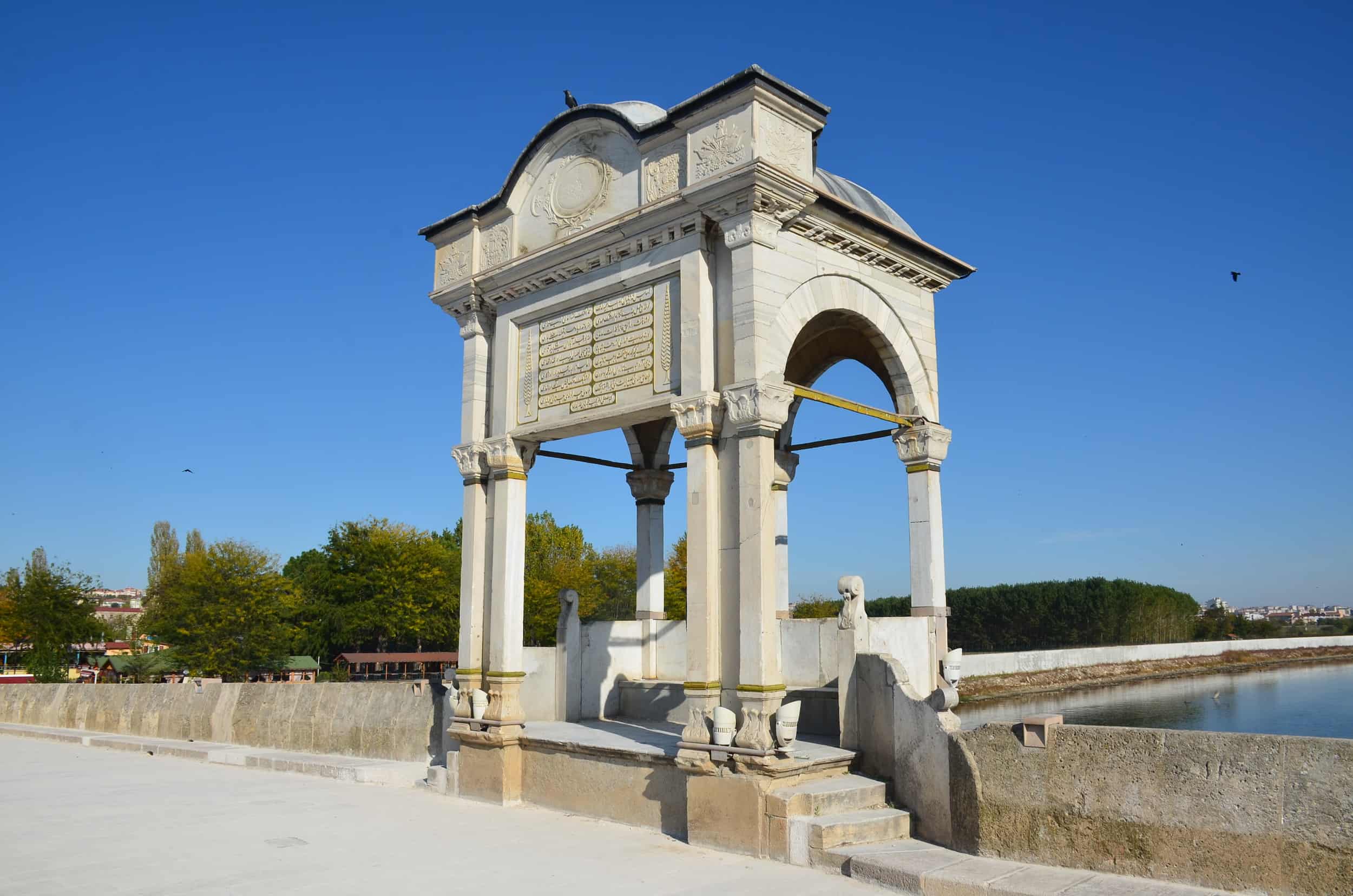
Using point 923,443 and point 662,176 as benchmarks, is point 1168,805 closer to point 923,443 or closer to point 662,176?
point 923,443

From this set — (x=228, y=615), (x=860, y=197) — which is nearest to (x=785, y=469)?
(x=860, y=197)

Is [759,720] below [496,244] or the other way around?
below

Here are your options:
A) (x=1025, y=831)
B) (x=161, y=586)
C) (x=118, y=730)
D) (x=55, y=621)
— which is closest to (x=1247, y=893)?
(x=1025, y=831)

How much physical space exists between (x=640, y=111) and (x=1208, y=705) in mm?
18597

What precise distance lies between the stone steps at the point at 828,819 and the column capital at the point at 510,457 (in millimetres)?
5945

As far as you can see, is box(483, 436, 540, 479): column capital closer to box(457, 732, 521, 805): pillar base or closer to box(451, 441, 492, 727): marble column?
box(451, 441, 492, 727): marble column

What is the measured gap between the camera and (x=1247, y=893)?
6.73 meters

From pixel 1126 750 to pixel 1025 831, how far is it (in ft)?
3.92

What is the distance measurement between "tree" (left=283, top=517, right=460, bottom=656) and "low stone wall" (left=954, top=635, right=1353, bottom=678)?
123 ft

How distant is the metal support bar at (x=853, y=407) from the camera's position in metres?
11.1

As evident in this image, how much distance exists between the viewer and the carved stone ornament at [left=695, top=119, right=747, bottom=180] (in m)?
10.5

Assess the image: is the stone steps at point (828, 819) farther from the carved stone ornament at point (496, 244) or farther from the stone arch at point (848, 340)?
the carved stone ornament at point (496, 244)

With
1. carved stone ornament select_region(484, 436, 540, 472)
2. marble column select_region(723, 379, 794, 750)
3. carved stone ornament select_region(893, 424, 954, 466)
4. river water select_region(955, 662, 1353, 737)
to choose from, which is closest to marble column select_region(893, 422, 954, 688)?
carved stone ornament select_region(893, 424, 954, 466)

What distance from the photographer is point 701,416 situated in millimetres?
10570
